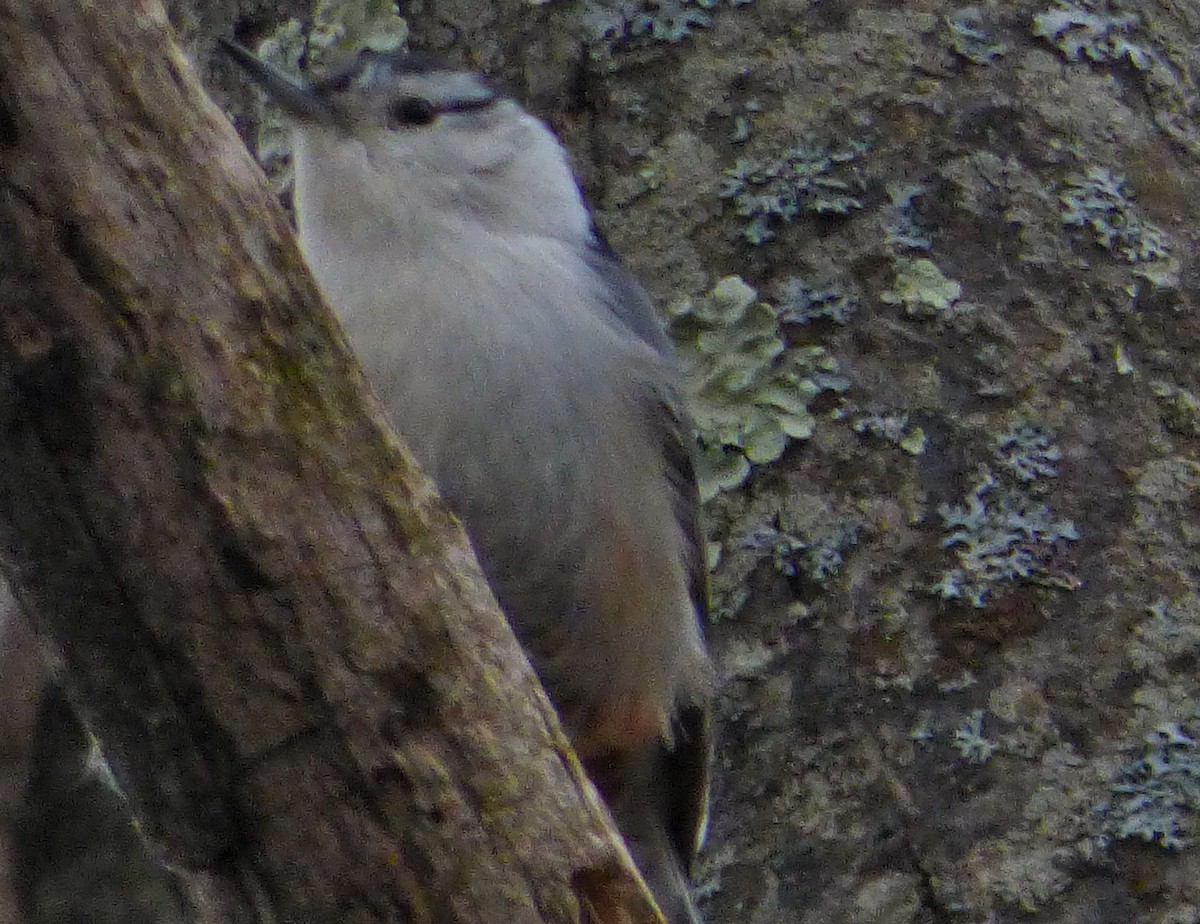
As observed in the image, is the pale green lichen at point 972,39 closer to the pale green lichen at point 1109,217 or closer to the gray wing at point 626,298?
the pale green lichen at point 1109,217

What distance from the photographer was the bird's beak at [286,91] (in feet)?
7.38

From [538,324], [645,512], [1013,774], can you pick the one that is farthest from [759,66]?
[1013,774]

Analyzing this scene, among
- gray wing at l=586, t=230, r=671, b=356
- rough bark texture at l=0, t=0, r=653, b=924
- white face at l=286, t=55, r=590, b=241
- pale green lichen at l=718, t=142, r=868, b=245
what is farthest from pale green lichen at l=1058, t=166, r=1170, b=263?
rough bark texture at l=0, t=0, r=653, b=924

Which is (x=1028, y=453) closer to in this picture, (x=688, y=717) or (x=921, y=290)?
(x=921, y=290)

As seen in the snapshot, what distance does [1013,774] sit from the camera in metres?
2.14

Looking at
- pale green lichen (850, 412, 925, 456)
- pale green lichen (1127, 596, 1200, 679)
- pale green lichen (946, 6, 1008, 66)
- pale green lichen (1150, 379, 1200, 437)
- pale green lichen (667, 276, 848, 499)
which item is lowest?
pale green lichen (1127, 596, 1200, 679)

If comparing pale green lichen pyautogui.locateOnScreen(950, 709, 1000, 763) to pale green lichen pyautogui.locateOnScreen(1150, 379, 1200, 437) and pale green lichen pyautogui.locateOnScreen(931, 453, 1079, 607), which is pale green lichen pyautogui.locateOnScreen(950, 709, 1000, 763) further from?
pale green lichen pyautogui.locateOnScreen(1150, 379, 1200, 437)

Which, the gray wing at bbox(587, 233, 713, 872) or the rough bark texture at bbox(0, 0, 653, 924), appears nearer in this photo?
the rough bark texture at bbox(0, 0, 653, 924)

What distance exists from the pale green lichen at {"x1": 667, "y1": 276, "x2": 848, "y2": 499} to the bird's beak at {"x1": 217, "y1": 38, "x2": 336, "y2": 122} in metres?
0.72

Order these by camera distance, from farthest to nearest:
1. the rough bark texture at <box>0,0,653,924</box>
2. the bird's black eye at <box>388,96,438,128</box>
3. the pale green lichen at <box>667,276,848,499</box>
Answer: the bird's black eye at <box>388,96,438,128</box>
the pale green lichen at <box>667,276,848,499</box>
the rough bark texture at <box>0,0,653,924</box>

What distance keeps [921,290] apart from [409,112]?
93 centimetres

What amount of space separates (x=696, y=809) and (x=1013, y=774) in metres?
0.52

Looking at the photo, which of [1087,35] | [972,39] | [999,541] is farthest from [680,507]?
[1087,35]

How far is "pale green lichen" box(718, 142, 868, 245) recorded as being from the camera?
94.0 inches
